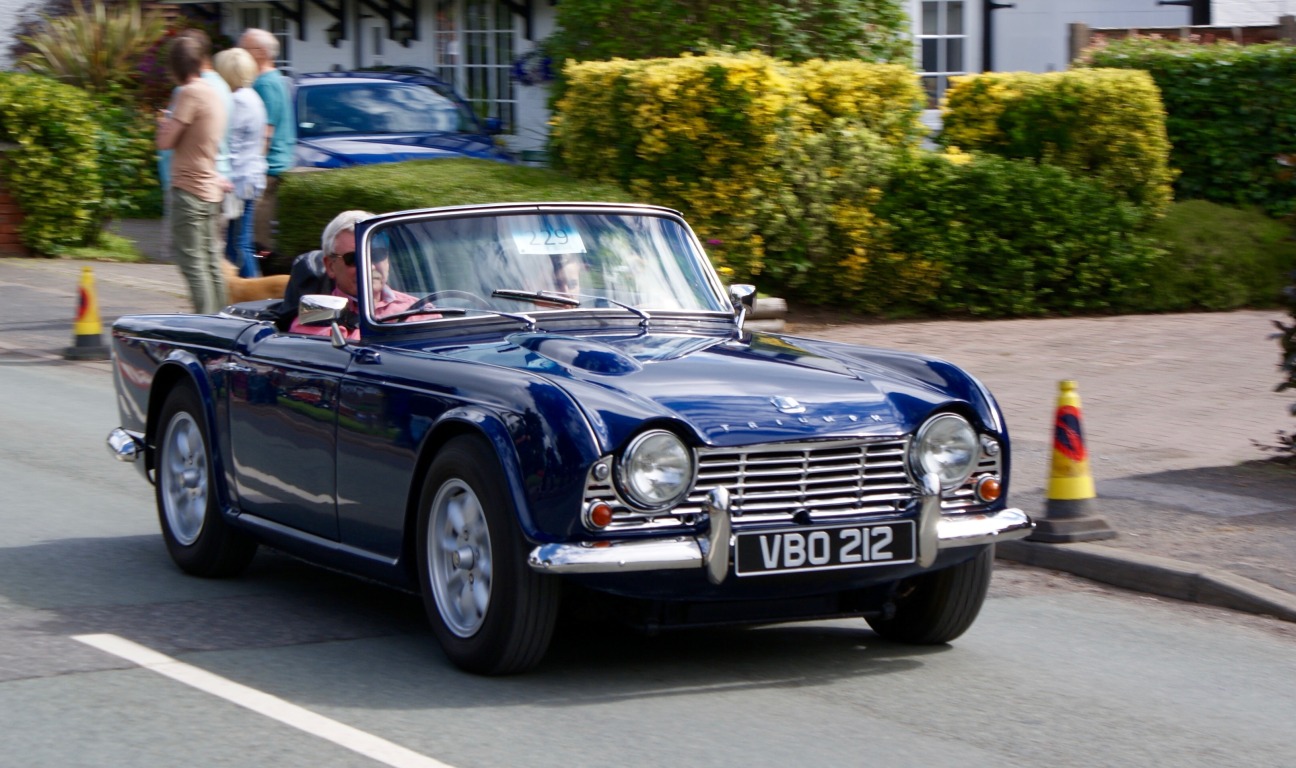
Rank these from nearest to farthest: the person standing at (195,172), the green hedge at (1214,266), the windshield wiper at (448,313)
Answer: the windshield wiper at (448,313) → the person standing at (195,172) → the green hedge at (1214,266)

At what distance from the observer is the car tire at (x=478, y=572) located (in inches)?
210

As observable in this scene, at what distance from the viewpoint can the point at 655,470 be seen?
207 inches

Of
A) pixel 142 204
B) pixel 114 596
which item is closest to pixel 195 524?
pixel 114 596

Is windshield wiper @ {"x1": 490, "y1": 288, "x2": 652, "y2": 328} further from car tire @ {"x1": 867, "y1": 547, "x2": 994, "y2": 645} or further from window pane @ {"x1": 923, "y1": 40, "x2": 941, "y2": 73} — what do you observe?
window pane @ {"x1": 923, "y1": 40, "x2": 941, "y2": 73}

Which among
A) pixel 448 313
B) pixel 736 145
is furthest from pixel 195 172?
pixel 448 313

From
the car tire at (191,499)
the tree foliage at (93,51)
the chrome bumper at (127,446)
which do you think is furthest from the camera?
the tree foliage at (93,51)

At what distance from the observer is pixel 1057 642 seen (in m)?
6.43

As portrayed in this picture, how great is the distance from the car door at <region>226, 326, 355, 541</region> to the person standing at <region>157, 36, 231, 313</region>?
6174mm

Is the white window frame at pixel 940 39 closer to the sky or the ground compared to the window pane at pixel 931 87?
closer to the sky

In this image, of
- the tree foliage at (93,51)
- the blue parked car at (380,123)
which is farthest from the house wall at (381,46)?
the blue parked car at (380,123)

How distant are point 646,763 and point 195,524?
10.0 feet

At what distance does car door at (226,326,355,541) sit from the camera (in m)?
6.25

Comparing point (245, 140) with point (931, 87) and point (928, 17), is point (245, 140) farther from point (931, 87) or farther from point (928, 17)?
point (928, 17)

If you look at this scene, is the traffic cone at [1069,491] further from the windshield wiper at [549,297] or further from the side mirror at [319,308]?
the side mirror at [319,308]
